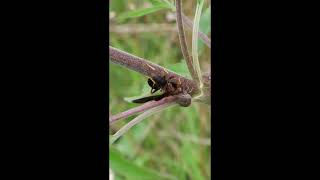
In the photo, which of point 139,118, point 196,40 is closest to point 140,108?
point 139,118

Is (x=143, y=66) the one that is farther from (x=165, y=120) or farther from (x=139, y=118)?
(x=165, y=120)

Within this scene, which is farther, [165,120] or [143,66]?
[165,120]
